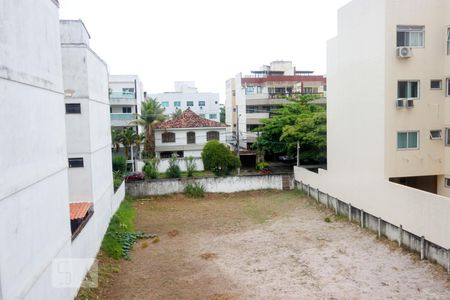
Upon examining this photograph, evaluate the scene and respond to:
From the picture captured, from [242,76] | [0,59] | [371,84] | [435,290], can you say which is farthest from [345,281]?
[242,76]

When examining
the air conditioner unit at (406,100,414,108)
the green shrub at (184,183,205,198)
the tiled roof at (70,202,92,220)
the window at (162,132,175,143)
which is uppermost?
the air conditioner unit at (406,100,414,108)

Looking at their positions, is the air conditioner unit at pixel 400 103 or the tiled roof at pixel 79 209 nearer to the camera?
the tiled roof at pixel 79 209

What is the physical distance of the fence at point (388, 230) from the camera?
11.1 meters

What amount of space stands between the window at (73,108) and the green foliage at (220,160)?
40.8 feet

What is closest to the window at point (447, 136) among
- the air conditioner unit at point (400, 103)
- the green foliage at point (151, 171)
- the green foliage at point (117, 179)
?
the air conditioner unit at point (400, 103)

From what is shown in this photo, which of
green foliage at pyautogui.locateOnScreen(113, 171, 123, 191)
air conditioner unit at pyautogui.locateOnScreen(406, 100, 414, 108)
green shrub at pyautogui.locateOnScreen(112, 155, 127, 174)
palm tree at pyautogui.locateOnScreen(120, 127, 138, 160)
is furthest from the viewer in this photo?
palm tree at pyautogui.locateOnScreen(120, 127, 138, 160)

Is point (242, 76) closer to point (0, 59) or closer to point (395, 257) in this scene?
point (395, 257)

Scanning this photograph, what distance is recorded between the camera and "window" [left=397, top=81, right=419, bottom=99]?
14.4m

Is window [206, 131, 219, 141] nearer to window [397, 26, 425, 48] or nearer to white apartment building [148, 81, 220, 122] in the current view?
white apartment building [148, 81, 220, 122]

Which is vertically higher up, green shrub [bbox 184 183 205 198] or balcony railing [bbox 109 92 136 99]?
balcony railing [bbox 109 92 136 99]

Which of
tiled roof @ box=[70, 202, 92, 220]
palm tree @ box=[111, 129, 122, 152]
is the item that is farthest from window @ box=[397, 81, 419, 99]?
palm tree @ box=[111, 129, 122, 152]

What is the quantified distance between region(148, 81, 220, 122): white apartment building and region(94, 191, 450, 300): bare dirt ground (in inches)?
1200

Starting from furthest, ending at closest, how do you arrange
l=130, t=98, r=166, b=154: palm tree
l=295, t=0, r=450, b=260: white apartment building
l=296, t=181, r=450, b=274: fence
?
l=130, t=98, r=166, b=154: palm tree, l=295, t=0, r=450, b=260: white apartment building, l=296, t=181, r=450, b=274: fence

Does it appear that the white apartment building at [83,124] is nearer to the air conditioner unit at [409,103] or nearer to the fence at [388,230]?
the fence at [388,230]
